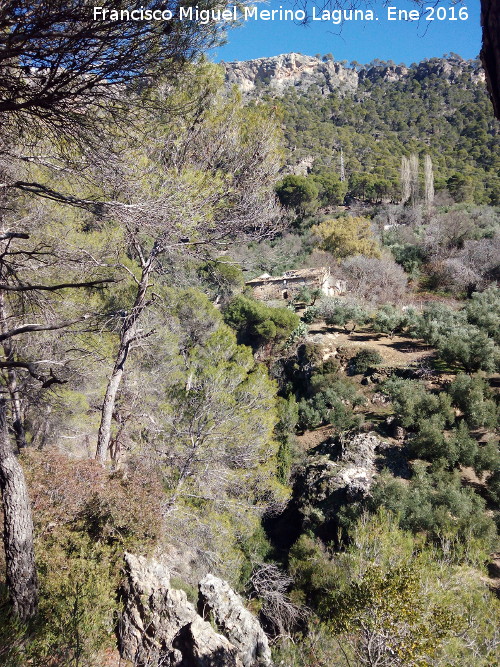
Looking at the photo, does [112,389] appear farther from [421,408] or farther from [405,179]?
[405,179]

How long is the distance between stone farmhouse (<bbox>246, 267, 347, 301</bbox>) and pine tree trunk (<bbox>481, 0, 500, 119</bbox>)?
65.1 feet

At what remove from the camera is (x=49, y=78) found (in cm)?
244

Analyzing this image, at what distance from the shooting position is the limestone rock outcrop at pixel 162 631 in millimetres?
3934

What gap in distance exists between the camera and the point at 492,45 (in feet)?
3.52

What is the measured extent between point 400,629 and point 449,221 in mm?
23070

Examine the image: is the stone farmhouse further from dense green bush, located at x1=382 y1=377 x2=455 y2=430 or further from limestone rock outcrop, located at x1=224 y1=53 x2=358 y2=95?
limestone rock outcrop, located at x1=224 y1=53 x2=358 y2=95

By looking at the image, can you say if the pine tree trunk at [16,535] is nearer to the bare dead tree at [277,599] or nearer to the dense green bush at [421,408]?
the bare dead tree at [277,599]

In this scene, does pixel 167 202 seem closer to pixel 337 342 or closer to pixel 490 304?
pixel 337 342

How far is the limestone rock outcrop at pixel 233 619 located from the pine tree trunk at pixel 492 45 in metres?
5.84

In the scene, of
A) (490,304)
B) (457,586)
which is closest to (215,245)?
(457,586)

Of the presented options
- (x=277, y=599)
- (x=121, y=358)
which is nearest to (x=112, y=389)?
(x=121, y=358)

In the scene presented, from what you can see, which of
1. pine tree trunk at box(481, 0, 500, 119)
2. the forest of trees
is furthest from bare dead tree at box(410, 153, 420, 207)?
pine tree trunk at box(481, 0, 500, 119)

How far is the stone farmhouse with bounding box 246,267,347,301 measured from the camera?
21.5 metres

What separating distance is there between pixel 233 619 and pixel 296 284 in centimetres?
1816
